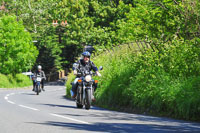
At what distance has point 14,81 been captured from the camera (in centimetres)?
5303

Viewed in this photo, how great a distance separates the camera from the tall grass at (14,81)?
50.6 m

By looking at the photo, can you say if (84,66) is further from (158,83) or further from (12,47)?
(12,47)

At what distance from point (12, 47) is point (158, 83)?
1505 inches

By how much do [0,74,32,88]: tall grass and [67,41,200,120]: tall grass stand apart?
31568mm

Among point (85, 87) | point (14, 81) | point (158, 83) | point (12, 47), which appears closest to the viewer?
point (85, 87)

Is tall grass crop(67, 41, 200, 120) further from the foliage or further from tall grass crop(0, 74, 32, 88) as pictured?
the foliage

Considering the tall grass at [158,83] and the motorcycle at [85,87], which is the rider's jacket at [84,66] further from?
the tall grass at [158,83]

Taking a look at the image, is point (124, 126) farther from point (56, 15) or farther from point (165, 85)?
point (56, 15)

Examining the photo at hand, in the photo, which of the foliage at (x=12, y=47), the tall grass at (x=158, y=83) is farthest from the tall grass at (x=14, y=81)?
the tall grass at (x=158, y=83)

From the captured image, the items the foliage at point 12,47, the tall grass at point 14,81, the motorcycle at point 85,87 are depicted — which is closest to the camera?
the motorcycle at point 85,87

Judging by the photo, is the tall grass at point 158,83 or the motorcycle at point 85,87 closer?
the tall grass at point 158,83

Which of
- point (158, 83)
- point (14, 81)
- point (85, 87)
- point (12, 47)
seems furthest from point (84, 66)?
point (14, 81)

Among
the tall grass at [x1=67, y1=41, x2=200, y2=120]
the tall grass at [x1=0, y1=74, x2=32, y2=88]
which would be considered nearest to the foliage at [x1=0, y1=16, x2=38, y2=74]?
the tall grass at [x1=0, y1=74, x2=32, y2=88]

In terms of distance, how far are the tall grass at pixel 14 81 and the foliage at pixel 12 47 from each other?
0.74 meters
